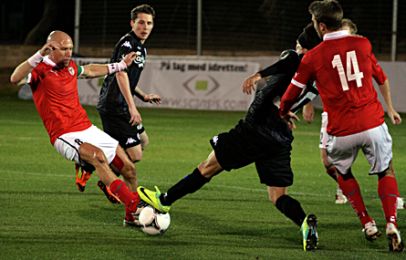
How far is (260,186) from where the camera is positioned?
11906mm

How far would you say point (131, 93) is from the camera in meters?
10.0

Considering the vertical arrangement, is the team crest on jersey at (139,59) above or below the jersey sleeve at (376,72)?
below

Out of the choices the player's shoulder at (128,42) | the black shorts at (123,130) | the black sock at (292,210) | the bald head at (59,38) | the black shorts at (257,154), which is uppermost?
the bald head at (59,38)

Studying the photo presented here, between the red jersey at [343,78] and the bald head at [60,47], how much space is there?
2057mm

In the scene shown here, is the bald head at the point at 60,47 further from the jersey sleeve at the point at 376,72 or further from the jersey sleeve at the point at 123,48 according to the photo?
the jersey sleeve at the point at 376,72

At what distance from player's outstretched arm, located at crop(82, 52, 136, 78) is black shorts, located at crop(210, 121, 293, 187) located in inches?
55.4

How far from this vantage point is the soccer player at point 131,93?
10008 millimetres

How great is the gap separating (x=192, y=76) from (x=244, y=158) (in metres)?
15.4

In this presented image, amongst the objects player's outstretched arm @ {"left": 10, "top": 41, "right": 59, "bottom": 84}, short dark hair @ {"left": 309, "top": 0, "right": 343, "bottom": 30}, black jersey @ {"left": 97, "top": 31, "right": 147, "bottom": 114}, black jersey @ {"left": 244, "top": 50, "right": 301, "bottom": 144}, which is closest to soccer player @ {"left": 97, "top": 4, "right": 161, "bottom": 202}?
black jersey @ {"left": 97, "top": 31, "right": 147, "bottom": 114}

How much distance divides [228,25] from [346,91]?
69.5ft

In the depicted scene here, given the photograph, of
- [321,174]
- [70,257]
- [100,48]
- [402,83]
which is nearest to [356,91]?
[70,257]

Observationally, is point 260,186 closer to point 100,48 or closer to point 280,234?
point 280,234

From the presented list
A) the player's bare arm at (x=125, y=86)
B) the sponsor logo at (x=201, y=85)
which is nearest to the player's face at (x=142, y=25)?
the player's bare arm at (x=125, y=86)

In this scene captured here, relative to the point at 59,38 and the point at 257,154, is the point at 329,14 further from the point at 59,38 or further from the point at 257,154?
the point at 59,38
